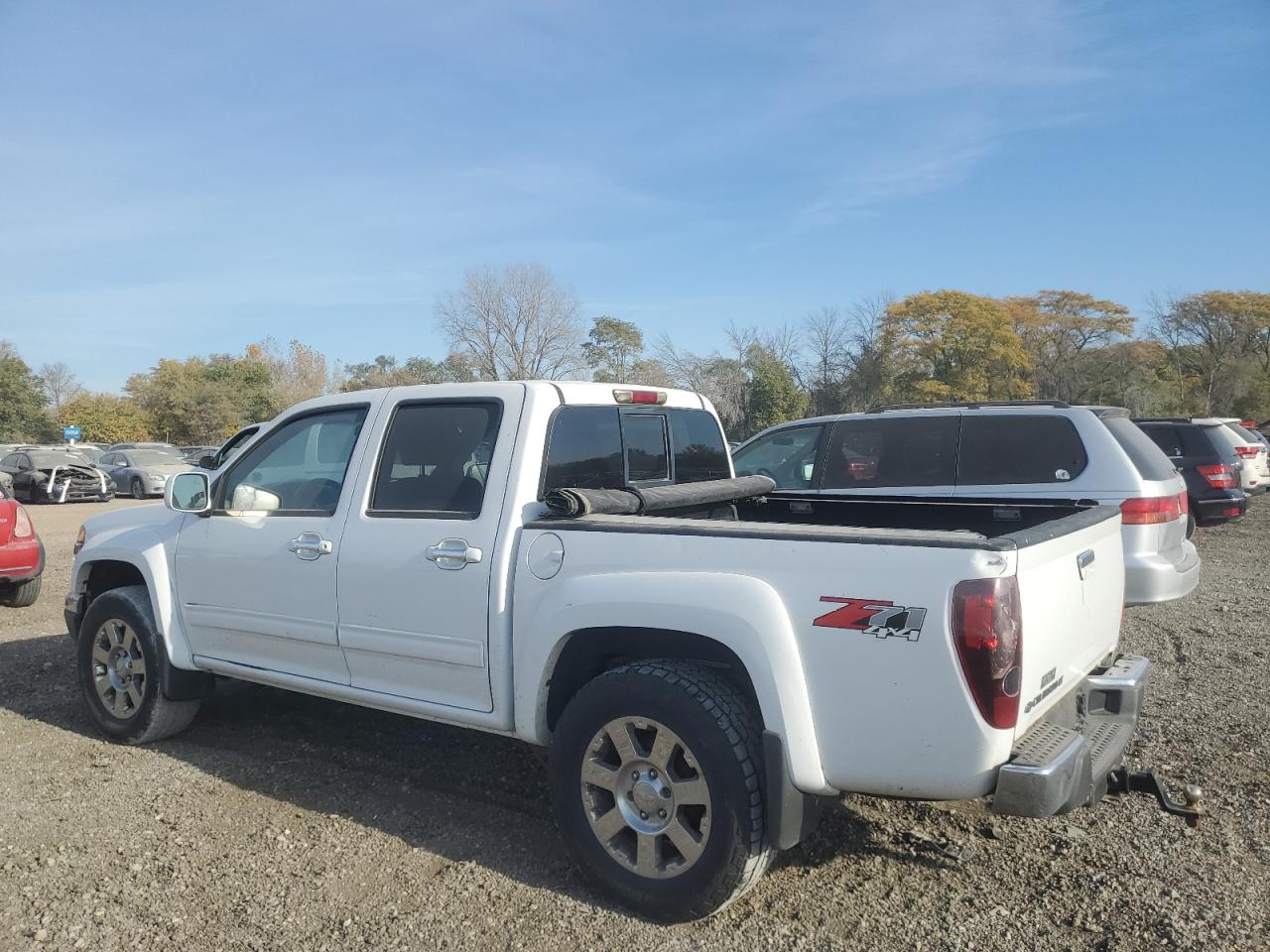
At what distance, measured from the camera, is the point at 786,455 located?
27.9 feet

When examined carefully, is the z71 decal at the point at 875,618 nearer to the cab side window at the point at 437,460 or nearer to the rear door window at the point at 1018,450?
the cab side window at the point at 437,460

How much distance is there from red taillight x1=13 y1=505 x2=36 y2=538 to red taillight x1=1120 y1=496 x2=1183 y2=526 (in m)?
8.75

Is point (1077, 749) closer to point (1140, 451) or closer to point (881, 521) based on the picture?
point (881, 521)

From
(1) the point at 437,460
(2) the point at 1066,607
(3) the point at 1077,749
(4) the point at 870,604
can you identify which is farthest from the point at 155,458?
(3) the point at 1077,749

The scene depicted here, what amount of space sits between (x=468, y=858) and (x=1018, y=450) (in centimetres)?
527

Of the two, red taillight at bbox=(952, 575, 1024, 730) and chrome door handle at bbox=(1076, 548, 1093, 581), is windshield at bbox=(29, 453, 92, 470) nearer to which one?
chrome door handle at bbox=(1076, 548, 1093, 581)

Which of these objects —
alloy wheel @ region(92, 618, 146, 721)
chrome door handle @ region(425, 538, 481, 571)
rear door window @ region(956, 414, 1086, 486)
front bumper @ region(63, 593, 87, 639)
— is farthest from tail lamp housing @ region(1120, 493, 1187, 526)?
front bumper @ region(63, 593, 87, 639)

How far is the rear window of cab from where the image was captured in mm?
3932

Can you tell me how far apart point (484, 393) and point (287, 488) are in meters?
1.25

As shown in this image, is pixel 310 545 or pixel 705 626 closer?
pixel 705 626

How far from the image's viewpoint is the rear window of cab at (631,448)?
393cm

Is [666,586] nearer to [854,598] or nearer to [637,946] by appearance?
[854,598]

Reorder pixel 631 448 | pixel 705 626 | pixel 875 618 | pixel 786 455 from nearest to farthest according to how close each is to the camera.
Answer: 1. pixel 875 618
2. pixel 705 626
3. pixel 631 448
4. pixel 786 455

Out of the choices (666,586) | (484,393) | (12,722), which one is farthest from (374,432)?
(12,722)
